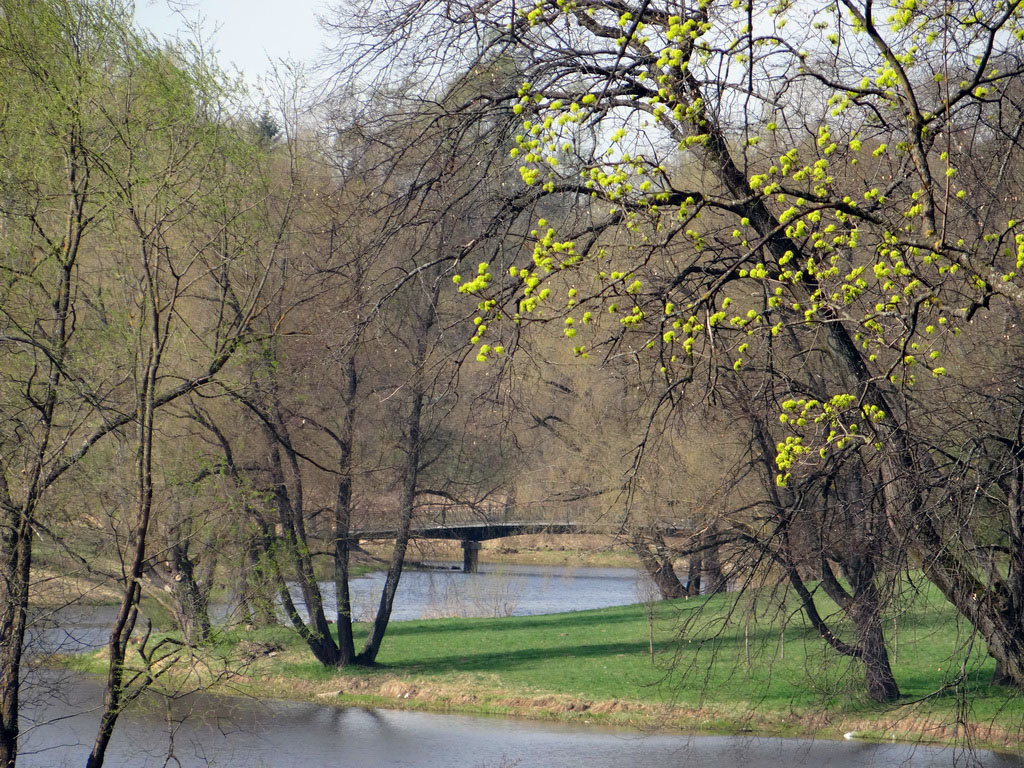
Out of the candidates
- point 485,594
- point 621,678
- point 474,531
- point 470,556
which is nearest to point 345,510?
point 621,678

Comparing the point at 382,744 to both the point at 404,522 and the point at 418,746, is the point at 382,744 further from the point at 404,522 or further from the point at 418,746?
the point at 404,522

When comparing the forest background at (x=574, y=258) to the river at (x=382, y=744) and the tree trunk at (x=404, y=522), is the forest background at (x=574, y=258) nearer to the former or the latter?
the river at (x=382, y=744)

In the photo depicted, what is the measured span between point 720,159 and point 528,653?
57.2 ft

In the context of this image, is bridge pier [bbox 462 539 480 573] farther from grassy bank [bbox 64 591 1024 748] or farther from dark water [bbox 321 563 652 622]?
grassy bank [bbox 64 591 1024 748]

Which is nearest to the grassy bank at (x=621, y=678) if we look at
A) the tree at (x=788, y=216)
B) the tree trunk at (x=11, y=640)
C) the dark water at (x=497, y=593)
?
the dark water at (x=497, y=593)

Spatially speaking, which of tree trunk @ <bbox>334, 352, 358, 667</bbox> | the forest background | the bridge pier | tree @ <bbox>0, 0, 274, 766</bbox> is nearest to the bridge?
the bridge pier

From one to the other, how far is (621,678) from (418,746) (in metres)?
4.78

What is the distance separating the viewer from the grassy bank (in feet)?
50.1

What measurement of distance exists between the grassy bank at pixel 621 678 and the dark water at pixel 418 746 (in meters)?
0.43

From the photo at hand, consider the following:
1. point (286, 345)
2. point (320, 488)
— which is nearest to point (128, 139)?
point (286, 345)

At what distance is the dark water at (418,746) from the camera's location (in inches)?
566

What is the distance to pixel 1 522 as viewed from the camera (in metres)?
8.87

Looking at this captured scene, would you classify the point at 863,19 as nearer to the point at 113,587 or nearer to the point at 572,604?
the point at 113,587

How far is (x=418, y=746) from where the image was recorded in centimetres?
1602
